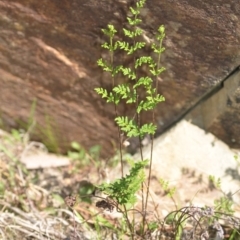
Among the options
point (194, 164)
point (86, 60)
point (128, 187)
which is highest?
point (86, 60)

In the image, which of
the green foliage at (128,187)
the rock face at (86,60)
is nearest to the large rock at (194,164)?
the rock face at (86,60)

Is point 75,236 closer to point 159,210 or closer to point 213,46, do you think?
point 159,210

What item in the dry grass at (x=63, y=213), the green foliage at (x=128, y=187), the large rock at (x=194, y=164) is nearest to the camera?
the green foliage at (x=128, y=187)

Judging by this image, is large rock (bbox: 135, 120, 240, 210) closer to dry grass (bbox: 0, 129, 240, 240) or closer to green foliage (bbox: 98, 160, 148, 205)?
dry grass (bbox: 0, 129, 240, 240)

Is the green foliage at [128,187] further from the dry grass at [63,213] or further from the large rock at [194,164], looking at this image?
the large rock at [194,164]

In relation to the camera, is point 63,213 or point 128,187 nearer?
point 128,187

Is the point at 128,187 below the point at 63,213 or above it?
above

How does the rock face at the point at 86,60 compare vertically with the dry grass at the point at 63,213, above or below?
above

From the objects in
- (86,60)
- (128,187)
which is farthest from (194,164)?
(86,60)

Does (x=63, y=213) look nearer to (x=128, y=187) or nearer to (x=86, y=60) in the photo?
(x=128, y=187)
